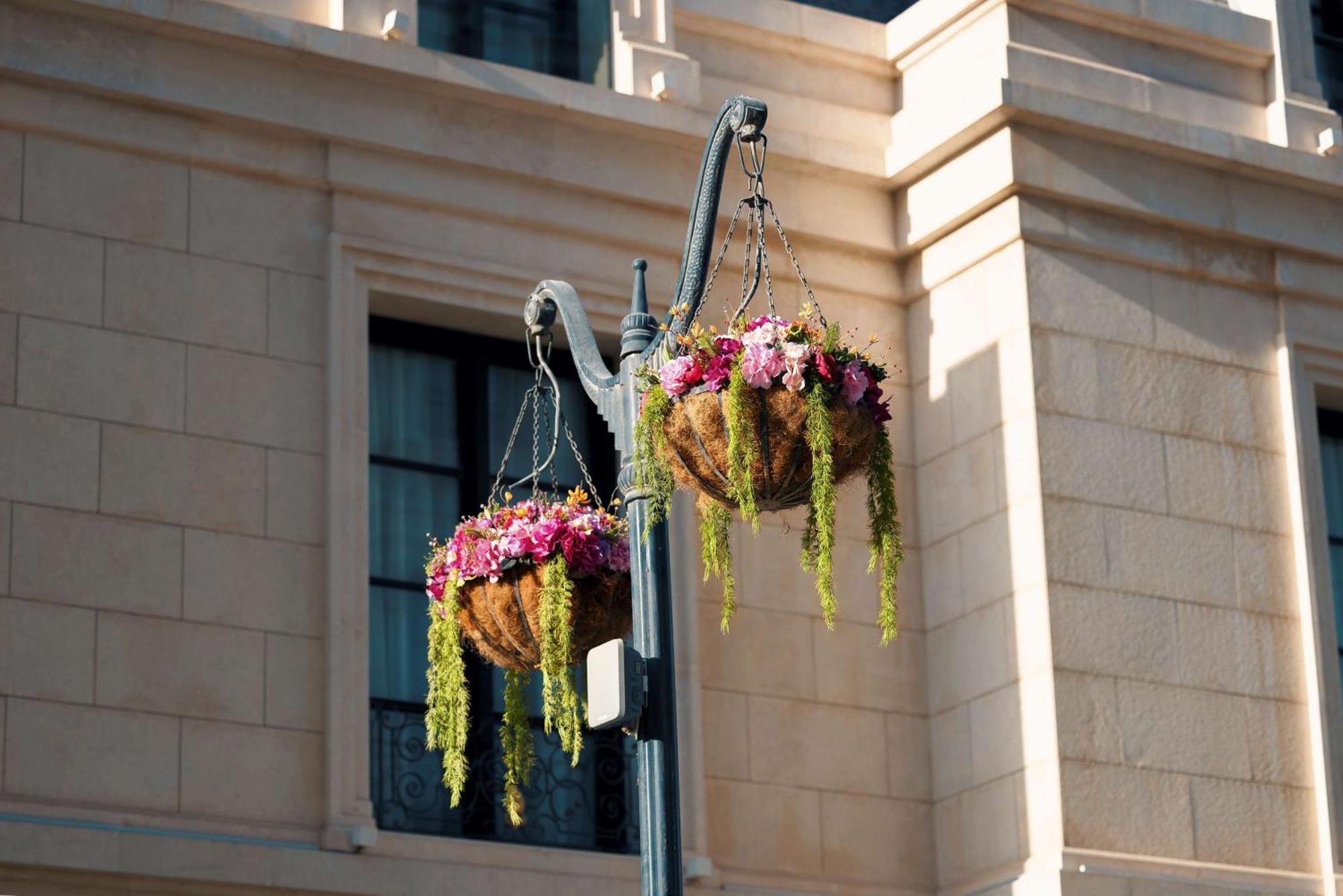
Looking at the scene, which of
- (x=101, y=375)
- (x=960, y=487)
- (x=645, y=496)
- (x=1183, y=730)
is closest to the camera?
(x=645, y=496)

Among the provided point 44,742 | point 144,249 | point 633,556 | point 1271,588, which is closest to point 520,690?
point 633,556

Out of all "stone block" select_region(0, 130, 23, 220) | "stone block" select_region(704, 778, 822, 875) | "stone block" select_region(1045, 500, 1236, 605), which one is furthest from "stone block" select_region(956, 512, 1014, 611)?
"stone block" select_region(0, 130, 23, 220)

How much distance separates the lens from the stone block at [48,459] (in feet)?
42.1

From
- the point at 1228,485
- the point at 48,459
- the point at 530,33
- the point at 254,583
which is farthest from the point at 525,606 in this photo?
the point at 1228,485

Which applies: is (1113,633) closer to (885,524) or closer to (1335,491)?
(1335,491)

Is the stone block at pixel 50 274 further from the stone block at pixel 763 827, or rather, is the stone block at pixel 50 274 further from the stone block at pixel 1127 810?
the stone block at pixel 1127 810

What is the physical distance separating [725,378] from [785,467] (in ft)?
1.24

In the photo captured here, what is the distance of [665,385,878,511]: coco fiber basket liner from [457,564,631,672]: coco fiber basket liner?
2.67 feet

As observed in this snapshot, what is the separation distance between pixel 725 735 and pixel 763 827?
1.61 feet

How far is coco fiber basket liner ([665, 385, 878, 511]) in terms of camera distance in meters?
9.99

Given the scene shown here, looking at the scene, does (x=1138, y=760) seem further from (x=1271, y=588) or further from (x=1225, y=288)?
(x=1225, y=288)

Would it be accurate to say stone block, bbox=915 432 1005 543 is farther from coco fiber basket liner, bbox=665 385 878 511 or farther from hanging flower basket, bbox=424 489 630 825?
coco fiber basket liner, bbox=665 385 878 511

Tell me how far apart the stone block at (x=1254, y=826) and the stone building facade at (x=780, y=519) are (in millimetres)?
24

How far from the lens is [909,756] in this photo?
48.1ft
